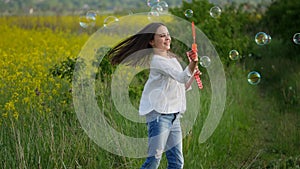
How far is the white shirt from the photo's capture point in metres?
3.81

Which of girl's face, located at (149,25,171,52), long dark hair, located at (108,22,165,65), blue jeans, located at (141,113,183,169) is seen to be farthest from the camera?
long dark hair, located at (108,22,165,65)

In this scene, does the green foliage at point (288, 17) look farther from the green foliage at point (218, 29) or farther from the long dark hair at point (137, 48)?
the long dark hair at point (137, 48)

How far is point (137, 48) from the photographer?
4.18 m

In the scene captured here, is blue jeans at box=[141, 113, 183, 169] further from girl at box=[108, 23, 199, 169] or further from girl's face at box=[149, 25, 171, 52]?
girl's face at box=[149, 25, 171, 52]

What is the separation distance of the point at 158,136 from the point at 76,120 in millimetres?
1573

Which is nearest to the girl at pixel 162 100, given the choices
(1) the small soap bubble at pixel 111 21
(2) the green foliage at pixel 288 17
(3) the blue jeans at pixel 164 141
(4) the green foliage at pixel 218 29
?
(3) the blue jeans at pixel 164 141

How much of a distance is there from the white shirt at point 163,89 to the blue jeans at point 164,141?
79mm

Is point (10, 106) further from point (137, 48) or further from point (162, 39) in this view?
point (162, 39)

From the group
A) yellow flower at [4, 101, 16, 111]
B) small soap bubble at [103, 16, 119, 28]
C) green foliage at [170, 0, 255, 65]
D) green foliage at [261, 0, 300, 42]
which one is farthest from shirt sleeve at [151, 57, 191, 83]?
green foliage at [261, 0, 300, 42]

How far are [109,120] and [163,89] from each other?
123 centimetres

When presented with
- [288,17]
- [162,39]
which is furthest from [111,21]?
[288,17]

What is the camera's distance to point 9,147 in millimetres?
4270

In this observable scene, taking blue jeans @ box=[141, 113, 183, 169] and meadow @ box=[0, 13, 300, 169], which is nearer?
blue jeans @ box=[141, 113, 183, 169]

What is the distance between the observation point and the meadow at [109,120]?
426 cm
